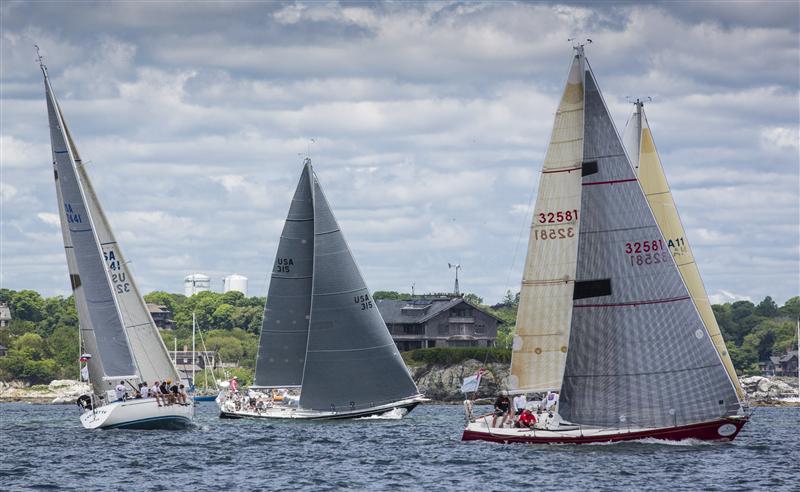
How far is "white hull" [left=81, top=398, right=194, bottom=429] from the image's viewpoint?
5809cm

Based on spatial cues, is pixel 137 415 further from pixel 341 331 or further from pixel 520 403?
pixel 520 403

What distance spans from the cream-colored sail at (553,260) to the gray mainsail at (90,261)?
1866 cm

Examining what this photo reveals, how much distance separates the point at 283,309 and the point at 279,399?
1011 inches

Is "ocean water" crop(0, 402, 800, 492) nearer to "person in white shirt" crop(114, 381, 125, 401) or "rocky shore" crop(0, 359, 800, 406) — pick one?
"person in white shirt" crop(114, 381, 125, 401)

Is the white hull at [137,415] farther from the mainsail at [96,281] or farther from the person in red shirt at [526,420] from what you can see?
the person in red shirt at [526,420]

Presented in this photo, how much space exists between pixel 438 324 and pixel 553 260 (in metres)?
91.7

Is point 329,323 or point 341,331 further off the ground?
point 329,323

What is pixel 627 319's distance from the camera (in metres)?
45.6

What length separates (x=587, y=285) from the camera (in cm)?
4609

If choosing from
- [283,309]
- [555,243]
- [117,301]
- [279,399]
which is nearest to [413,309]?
[279,399]

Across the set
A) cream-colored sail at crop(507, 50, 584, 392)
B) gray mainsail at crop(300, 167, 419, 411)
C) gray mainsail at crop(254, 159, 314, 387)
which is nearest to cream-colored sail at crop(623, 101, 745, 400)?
cream-colored sail at crop(507, 50, 584, 392)

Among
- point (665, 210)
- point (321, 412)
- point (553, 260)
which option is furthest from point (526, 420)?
point (321, 412)

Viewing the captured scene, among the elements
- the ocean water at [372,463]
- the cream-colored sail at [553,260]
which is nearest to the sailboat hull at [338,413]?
the ocean water at [372,463]

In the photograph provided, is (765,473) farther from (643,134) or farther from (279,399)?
(279,399)
